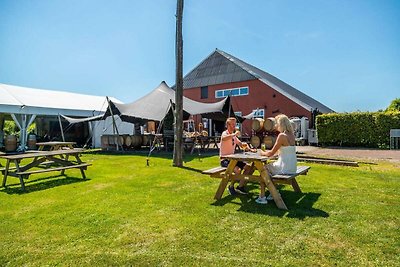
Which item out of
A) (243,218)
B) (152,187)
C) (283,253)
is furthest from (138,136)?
(283,253)

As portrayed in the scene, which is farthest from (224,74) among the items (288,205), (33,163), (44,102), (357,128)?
(288,205)

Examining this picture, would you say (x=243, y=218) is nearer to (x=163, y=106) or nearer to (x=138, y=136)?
(x=163, y=106)

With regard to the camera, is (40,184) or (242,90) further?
(242,90)

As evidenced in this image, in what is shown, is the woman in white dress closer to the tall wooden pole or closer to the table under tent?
the tall wooden pole

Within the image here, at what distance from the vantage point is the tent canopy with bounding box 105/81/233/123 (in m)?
12.4

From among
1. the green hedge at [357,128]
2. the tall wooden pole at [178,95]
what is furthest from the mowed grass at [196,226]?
the green hedge at [357,128]

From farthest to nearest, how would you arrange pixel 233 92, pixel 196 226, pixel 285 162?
pixel 233 92, pixel 285 162, pixel 196 226

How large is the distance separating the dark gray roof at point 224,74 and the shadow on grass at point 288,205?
16.9m

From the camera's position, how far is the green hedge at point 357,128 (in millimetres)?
15270

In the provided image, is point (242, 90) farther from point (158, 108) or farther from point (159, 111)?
point (159, 111)

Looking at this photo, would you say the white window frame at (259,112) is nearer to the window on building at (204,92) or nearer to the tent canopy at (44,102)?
the window on building at (204,92)

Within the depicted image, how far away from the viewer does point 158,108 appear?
12914mm

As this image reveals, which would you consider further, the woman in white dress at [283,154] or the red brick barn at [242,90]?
the red brick barn at [242,90]

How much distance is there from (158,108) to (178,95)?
4.65 metres
